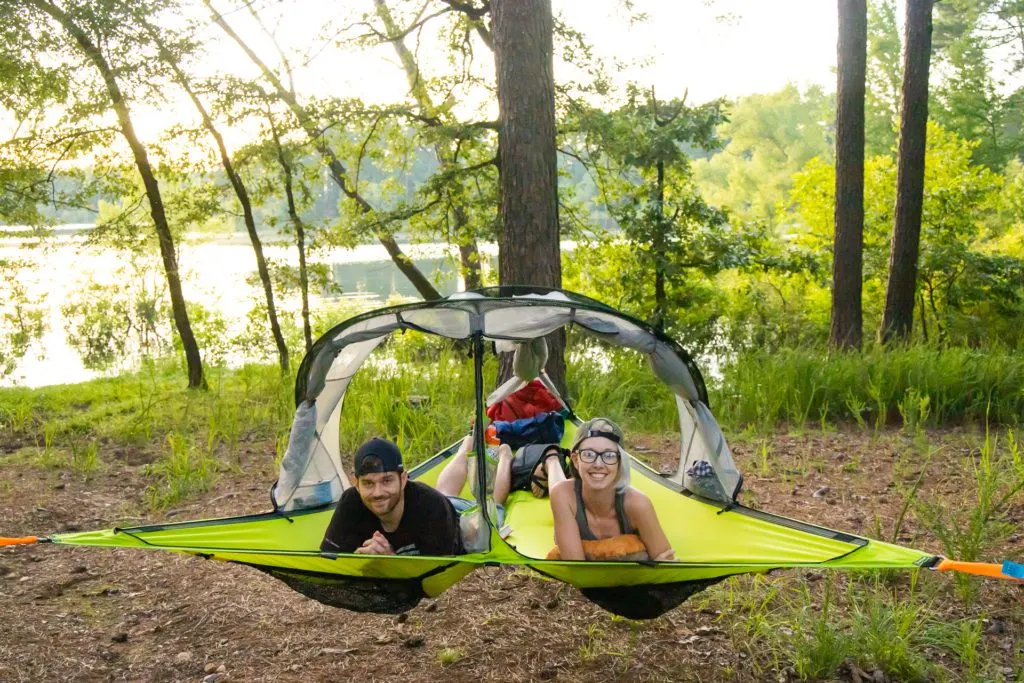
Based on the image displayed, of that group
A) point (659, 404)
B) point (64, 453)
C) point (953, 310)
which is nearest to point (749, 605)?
point (659, 404)

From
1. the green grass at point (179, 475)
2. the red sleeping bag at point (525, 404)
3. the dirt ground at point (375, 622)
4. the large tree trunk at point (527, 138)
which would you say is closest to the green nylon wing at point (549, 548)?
the dirt ground at point (375, 622)

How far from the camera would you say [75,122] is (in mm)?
6914

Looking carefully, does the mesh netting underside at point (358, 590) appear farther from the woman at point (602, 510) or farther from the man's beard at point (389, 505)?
the woman at point (602, 510)

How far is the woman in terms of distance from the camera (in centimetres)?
279

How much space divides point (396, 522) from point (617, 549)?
744 mm

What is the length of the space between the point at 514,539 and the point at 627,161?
5698mm

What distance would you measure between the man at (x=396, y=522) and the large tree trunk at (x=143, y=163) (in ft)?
16.3

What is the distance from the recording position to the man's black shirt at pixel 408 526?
284 centimetres

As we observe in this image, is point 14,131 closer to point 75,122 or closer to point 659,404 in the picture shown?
point 75,122

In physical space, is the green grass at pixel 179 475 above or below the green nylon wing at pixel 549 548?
below

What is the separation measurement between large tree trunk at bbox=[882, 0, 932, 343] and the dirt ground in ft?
12.7

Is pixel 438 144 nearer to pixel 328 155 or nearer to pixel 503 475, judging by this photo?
pixel 328 155

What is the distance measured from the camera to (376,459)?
107 inches

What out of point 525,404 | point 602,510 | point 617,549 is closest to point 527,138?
point 525,404
